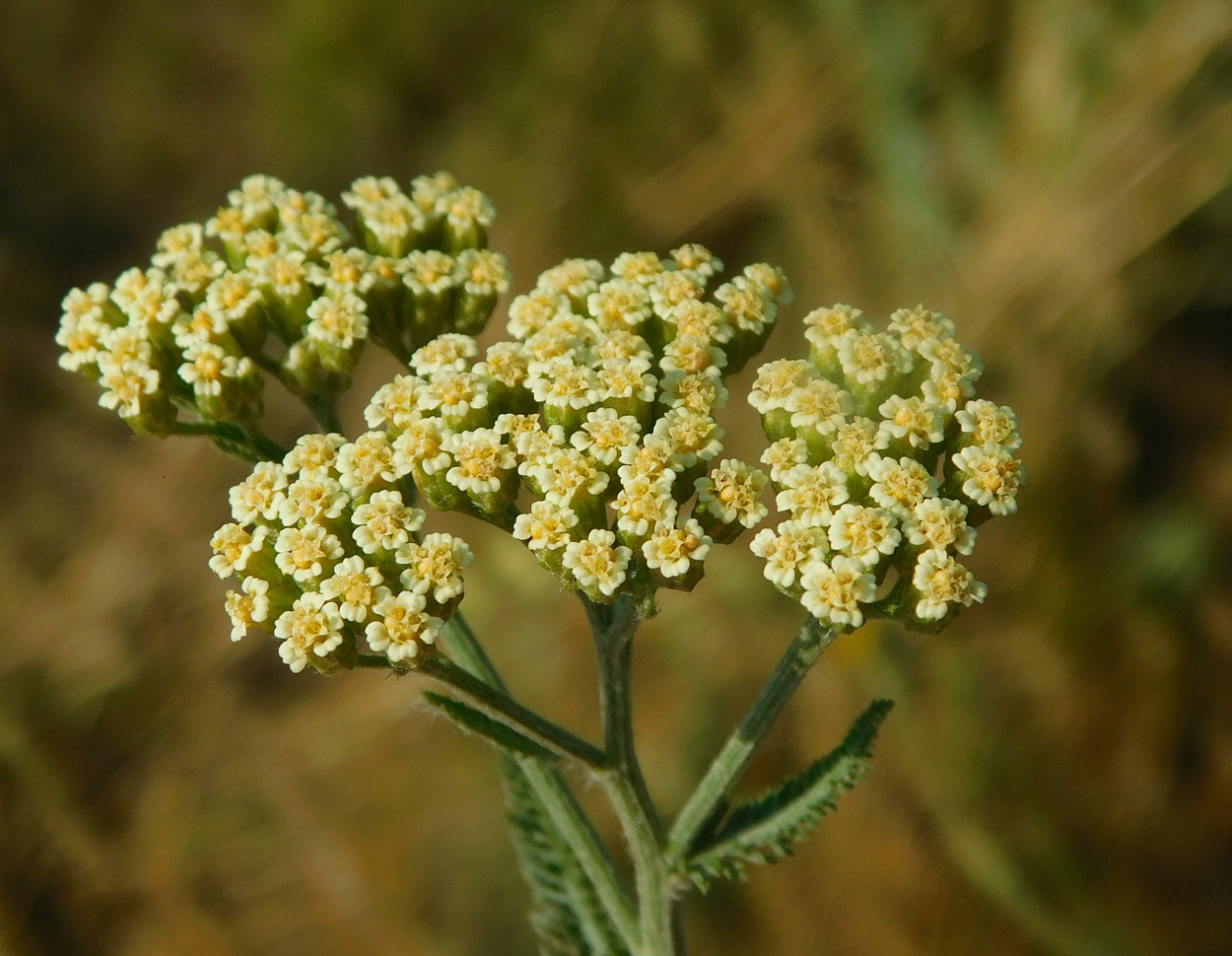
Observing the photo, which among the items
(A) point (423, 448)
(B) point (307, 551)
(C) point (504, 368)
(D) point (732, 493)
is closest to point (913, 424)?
(D) point (732, 493)

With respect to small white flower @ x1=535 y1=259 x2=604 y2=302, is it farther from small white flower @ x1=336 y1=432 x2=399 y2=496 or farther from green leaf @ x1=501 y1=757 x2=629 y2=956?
green leaf @ x1=501 y1=757 x2=629 y2=956

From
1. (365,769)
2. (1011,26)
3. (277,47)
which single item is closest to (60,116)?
(277,47)

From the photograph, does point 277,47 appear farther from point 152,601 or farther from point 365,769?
point 365,769

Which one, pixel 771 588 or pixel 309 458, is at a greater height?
pixel 771 588

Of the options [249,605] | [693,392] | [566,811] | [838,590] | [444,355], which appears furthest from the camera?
[566,811]

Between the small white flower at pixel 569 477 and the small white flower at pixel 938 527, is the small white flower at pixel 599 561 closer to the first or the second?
the small white flower at pixel 569 477

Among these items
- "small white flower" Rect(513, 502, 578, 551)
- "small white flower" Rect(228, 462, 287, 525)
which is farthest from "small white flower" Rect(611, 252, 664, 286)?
"small white flower" Rect(228, 462, 287, 525)

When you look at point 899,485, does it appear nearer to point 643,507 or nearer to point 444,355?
point 643,507
